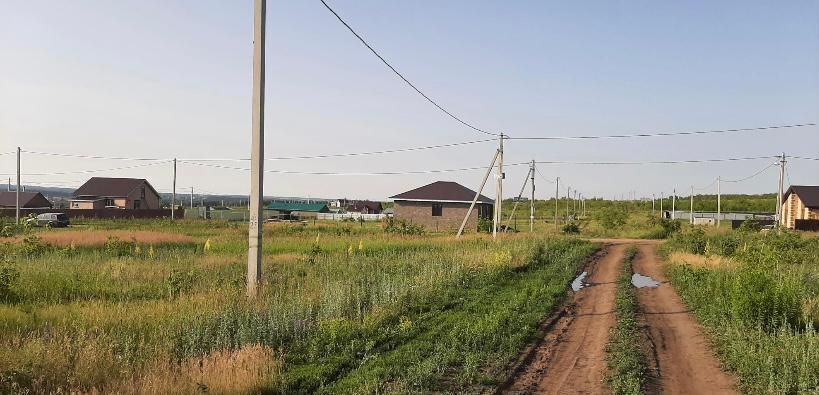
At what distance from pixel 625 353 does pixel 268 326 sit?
483cm

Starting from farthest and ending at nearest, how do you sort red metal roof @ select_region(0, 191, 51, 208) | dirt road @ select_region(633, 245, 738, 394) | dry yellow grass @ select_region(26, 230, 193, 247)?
red metal roof @ select_region(0, 191, 51, 208)
dry yellow grass @ select_region(26, 230, 193, 247)
dirt road @ select_region(633, 245, 738, 394)

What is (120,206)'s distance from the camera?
60.1 metres

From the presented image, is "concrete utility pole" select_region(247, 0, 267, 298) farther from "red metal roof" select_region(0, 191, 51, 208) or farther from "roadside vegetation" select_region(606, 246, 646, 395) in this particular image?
"red metal roof" select_region(0, 191, 51, 208)

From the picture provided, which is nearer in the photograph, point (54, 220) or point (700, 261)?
point (700, 261)

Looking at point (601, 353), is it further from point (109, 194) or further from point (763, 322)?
point (109, 194)

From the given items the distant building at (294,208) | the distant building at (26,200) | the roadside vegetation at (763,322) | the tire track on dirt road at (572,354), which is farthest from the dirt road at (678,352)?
the distant building at (26,200)

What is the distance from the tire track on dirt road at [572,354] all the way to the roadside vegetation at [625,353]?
11 centimetres

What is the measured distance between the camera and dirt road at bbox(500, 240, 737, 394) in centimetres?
624

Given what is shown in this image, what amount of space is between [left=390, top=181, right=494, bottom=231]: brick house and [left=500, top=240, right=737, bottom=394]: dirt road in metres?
31.2

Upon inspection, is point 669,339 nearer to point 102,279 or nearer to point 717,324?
point 717,324

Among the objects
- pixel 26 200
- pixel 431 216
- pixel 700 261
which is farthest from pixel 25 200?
pixel 700 261

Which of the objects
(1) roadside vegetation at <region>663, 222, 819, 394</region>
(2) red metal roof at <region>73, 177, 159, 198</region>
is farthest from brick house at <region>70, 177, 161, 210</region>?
(1) roadside vegetation at <region>663, 222, 819, 394</region>

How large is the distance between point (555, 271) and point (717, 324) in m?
6.87

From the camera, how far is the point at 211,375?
562 centimetres
